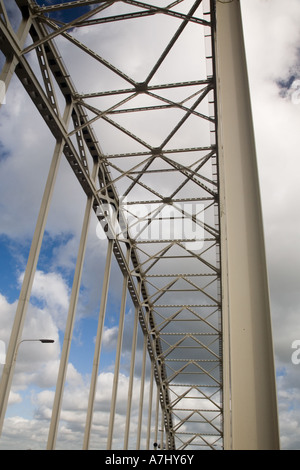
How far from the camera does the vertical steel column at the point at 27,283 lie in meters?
8.49

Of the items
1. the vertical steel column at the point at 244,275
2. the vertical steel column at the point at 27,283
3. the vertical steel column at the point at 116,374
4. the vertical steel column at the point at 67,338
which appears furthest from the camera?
the vertical steel column at the point at 116,374

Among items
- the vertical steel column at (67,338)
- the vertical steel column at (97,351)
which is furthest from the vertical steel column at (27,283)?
the vertical steel column at (97,351)

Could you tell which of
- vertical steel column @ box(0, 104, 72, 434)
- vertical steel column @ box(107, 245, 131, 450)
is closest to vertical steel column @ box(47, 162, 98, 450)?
vertical steel column @ box(0, 104, 72, 434)

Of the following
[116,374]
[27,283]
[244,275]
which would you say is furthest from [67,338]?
[244,275]

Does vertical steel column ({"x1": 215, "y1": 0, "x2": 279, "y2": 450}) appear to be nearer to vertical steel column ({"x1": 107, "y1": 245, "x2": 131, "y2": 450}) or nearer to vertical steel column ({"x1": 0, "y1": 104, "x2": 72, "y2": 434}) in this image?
vertical steel column ({"x1": 0, "y1": 104, "x2": 72, "y2": 434})

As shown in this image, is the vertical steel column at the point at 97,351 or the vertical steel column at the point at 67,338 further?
the vertical steel column at the point at 97,351

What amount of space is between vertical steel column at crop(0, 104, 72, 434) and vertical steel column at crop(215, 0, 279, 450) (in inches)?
252

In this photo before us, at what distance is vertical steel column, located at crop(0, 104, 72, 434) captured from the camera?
8.49 meters

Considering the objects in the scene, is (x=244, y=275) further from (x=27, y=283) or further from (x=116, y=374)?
(x=116, y=374)

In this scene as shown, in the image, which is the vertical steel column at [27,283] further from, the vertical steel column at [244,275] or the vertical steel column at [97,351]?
the vertical steel column at [97,351]

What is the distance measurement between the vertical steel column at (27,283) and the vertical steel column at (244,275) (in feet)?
21.0

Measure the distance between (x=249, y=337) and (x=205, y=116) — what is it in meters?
12.1
